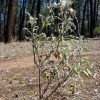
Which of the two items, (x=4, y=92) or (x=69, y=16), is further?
(x=4, y=92)

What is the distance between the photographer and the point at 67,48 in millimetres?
3199

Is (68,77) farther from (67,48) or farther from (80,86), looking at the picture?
(80,86)

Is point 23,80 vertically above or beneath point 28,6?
beneath

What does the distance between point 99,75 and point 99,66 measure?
68cm

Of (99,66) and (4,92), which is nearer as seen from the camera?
(4,92)

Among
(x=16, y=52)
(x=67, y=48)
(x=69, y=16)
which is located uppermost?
(x=69, y=16)

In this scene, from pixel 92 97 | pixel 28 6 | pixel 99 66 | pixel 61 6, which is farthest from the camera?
pixel 28 6

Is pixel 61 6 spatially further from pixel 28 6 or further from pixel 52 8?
pixel 28 6

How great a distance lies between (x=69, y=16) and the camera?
3.19 metres

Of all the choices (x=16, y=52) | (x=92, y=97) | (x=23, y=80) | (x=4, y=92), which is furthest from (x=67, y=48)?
(x=16, y=52)

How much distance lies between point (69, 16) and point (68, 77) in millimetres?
641

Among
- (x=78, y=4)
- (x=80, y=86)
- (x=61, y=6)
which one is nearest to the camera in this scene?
(x=61, y=6)

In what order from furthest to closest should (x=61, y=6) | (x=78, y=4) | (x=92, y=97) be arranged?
(x=78, y=4), (x=92, y=97), (x=61, y=6)

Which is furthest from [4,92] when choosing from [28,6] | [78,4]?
[78,4]
